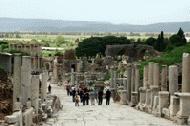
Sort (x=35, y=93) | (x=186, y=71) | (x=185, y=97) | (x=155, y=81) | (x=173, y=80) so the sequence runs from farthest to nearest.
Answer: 1. (x=155, y=81)
2. (x=173, y=80)
3. (x=35, y=93)
4. (x=186, y=71)
5. (x=185, y=97)

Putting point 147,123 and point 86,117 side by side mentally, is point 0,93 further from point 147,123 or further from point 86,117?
point 147,123

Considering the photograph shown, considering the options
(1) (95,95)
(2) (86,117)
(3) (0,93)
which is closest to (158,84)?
(2) (86,117)

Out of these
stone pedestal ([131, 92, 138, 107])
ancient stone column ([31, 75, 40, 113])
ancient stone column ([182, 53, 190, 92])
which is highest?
ancient stone column ([182, 53, 190, 92])

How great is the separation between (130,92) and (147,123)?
1343 centimetres

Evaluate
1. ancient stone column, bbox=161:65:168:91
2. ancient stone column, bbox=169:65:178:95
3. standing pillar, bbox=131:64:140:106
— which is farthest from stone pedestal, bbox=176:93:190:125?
standing pillar, bbox=131:64:140:106

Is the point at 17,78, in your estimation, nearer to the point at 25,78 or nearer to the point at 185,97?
the point at 25,78

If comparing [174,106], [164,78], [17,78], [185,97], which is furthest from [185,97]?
[164,78]

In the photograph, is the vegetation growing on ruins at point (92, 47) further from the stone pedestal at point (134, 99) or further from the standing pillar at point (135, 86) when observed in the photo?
the stone pedestal at point (134, 99)

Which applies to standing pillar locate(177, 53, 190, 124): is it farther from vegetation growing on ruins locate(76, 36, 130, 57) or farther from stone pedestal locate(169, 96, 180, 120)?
vegetation growing on ruins locate(76, 36, 130, 57)

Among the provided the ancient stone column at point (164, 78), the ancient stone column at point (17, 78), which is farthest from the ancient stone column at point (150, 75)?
the ancient stone column at point (17, 78)

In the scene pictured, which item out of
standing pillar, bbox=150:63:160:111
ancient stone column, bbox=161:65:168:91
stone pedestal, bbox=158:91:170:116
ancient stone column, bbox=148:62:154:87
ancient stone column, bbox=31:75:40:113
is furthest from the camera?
ancient stone column, bbox=148:62:154:87

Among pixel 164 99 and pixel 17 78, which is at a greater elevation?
pixel 17 78

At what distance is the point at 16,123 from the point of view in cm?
1633

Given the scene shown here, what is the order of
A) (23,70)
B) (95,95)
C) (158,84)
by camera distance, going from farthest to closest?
(95,95), (158,84), (23,70)
